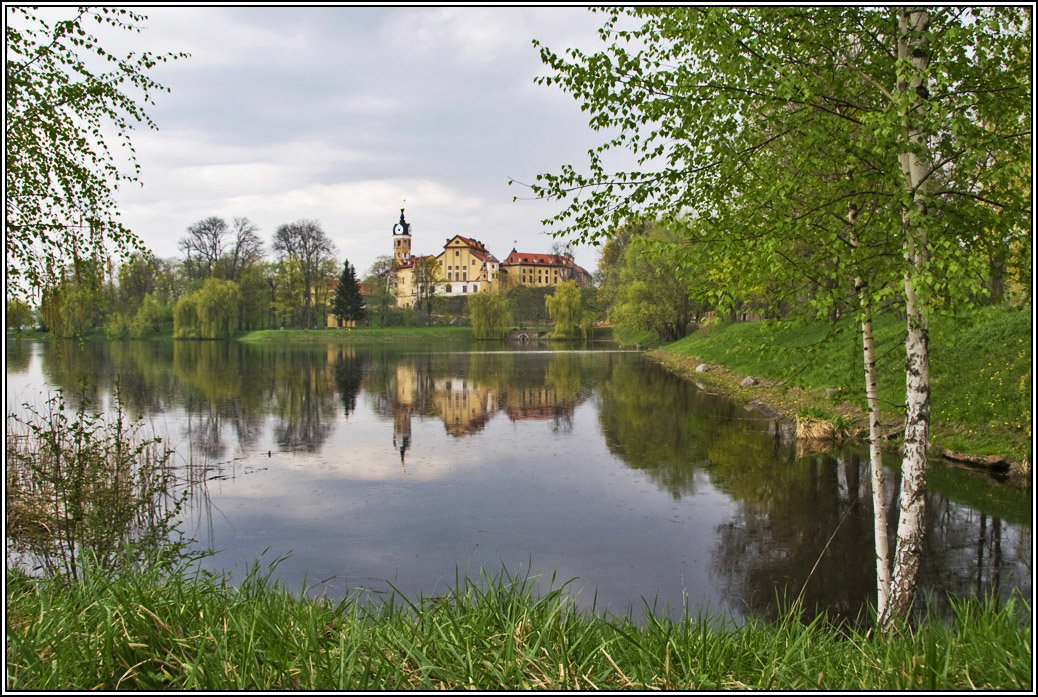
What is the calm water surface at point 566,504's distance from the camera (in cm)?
797

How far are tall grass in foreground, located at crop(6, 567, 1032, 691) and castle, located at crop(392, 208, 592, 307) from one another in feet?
285

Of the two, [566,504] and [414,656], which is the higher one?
[414,656]

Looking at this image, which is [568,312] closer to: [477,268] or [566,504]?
[477,268]

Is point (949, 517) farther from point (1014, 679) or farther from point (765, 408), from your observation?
point (765, 408)

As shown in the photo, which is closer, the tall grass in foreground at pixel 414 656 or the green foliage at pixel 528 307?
the tall grass in foreground at pixel 414 656

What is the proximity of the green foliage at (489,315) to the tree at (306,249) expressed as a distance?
16.8 metres

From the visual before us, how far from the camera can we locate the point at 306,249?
→ 73312 millimetres

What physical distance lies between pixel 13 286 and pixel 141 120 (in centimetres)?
256

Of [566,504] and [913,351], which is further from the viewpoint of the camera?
[566,504]

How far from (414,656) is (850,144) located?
4646mm

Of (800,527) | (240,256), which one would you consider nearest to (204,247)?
(240,256)

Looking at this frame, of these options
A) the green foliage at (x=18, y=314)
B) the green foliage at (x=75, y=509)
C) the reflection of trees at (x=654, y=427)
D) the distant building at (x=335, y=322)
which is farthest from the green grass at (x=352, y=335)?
the green foliage at (x=18, y=314)

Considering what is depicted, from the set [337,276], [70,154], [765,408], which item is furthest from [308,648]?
[337,276]

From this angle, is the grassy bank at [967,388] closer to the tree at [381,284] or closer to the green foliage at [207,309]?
the green foliage at [207,309]
